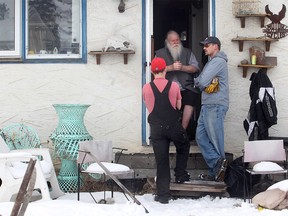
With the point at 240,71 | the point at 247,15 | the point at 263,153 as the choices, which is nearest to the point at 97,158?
the point at 263,153

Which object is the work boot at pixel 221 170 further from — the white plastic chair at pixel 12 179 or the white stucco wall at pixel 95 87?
the white plastic chair at pixel 12 179

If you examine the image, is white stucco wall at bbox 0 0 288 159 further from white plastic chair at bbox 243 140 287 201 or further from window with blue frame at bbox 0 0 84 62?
white plastic chair at bbox 243 140 287 201

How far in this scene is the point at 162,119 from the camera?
6.00 meters

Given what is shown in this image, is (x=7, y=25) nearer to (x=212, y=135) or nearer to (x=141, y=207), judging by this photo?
(x=212, y=135)

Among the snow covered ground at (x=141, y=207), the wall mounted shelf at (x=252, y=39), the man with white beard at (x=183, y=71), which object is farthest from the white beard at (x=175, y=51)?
the snow covered ground at (x=141, y=207)

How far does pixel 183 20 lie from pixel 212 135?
3.44 meters

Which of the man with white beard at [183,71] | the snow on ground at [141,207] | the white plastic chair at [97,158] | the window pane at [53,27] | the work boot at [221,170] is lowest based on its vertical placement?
the snow on ground at [141,207]

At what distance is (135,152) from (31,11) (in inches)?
92.7

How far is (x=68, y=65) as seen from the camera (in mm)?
7449

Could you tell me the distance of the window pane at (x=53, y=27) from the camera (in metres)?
7.55

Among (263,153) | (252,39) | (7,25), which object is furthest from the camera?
(7,25)

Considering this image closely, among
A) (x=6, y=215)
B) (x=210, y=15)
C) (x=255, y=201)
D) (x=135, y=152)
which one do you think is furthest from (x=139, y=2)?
(x=6, y=215)

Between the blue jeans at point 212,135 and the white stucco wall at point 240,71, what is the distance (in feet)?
2.55

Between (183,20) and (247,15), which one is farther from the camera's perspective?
(183,20)
